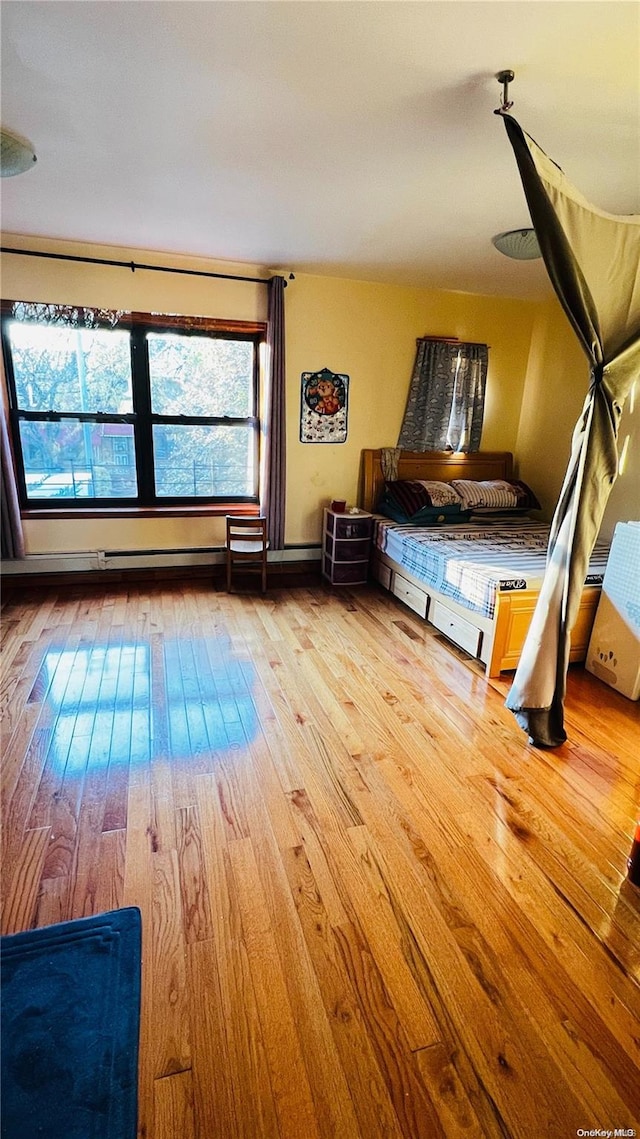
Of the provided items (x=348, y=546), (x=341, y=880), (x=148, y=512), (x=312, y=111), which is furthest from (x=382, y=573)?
(x=312, y=111)

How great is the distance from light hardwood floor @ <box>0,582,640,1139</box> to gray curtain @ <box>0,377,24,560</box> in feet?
3.53

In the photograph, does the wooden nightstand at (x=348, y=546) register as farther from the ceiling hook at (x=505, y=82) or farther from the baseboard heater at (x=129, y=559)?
the ceiling hook at (x=505, y=82)

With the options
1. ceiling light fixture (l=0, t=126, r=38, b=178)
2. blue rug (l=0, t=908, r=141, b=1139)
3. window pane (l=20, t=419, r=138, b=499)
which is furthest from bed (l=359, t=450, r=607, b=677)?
ceiling light fixture (l=0, t=126, r=38, b=178)

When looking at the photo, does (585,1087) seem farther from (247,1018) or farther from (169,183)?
(169,183)

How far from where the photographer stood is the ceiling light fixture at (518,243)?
109 inches

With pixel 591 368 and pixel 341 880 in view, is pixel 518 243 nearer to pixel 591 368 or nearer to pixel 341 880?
pixel 591 368

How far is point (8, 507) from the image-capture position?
11.7 feet

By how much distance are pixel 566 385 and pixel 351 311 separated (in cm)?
182

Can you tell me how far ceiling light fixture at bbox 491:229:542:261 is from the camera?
2.78 metres

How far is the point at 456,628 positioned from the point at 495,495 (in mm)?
1558

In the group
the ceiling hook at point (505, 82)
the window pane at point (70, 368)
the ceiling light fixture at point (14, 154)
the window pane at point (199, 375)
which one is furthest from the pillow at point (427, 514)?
the ceiling light fixture at point (14, 154)

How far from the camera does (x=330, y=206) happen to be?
263 centimetres

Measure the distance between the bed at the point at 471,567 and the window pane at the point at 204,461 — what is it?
3.33ft

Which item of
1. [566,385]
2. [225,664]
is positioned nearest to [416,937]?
[225,664]
